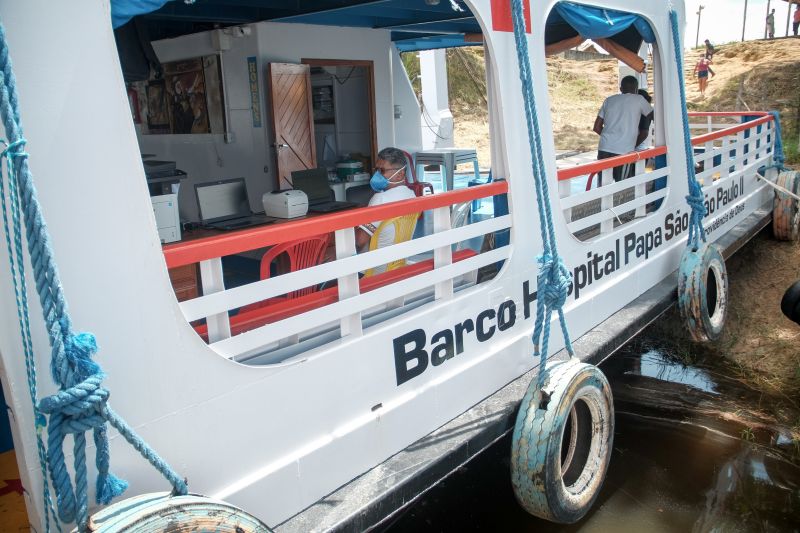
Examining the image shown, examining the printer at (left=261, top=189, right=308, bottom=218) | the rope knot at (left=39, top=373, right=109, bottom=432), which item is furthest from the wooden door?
the rope knot at (left=39, top=373, right=109, bottom=432)

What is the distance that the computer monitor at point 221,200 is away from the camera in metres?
4.68

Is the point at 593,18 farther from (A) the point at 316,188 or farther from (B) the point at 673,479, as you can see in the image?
(B) the point at 673,479

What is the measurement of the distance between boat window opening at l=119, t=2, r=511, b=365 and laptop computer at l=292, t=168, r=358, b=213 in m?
0.34

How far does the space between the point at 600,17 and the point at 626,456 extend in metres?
2.69

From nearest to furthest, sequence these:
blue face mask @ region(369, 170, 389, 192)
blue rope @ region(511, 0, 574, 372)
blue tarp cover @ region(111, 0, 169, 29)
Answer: blue tarp cover @ region(111, 0, 169, 29) → blue rope @ region(511, 0, 574, 372) → blue face mask @ region(369, 170, 389, 192)

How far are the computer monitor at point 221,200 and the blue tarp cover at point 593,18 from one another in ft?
7.67

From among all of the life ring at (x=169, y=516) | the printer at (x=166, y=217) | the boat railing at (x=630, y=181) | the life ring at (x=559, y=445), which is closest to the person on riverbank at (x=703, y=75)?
the boat railing at (x=630, y=181)

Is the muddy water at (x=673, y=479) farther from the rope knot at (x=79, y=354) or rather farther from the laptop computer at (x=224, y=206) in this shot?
the rope knot at (x=79, y=354)

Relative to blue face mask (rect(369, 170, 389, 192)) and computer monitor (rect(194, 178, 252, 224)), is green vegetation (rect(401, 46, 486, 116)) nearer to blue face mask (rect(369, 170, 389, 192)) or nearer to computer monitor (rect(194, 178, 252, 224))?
computer monitor (rect(194, 178, 252, 224))

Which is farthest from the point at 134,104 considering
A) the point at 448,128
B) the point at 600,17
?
the point at 600,17

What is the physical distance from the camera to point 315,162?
7.60 m

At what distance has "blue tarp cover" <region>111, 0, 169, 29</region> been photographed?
2.05 metres

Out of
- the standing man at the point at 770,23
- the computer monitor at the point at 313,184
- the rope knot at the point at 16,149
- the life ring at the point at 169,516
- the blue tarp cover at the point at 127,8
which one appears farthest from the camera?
the standing man at the point at 770,23

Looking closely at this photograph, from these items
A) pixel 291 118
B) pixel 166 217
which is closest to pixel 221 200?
pixel 166 217
